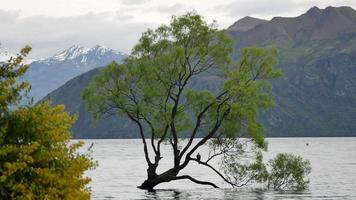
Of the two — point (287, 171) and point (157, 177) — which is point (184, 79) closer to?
point (157, 177)

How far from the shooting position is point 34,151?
62.4 ft

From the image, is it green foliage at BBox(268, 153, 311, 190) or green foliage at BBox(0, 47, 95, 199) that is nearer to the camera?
green foliage at BBox(0, 47, 95, 199)

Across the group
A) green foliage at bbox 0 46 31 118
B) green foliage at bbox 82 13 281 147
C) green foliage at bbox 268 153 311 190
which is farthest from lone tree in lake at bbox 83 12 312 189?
green foliage at bbox 0 46 31 118

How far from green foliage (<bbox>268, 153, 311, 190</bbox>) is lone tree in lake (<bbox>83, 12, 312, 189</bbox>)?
1.62 m

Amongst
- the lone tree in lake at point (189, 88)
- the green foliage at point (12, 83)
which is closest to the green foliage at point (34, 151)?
the green foliage at point (12, 83)

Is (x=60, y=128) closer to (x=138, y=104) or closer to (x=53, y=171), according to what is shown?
(x=53, y=171)

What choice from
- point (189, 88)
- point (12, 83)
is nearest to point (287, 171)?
point (189, 88)

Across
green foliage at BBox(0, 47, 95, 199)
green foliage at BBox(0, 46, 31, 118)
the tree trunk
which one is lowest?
the tree trunk

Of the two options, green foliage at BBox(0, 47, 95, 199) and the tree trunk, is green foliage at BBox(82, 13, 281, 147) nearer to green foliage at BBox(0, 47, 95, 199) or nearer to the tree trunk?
the tree trunk

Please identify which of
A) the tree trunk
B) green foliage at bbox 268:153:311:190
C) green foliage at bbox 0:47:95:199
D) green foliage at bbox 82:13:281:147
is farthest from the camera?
the tree trunk

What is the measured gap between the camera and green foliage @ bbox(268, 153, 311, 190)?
190 feet

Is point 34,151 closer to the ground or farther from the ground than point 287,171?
farther from the ground

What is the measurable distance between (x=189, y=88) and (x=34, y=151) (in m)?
39.2

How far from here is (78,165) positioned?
64.3ft
